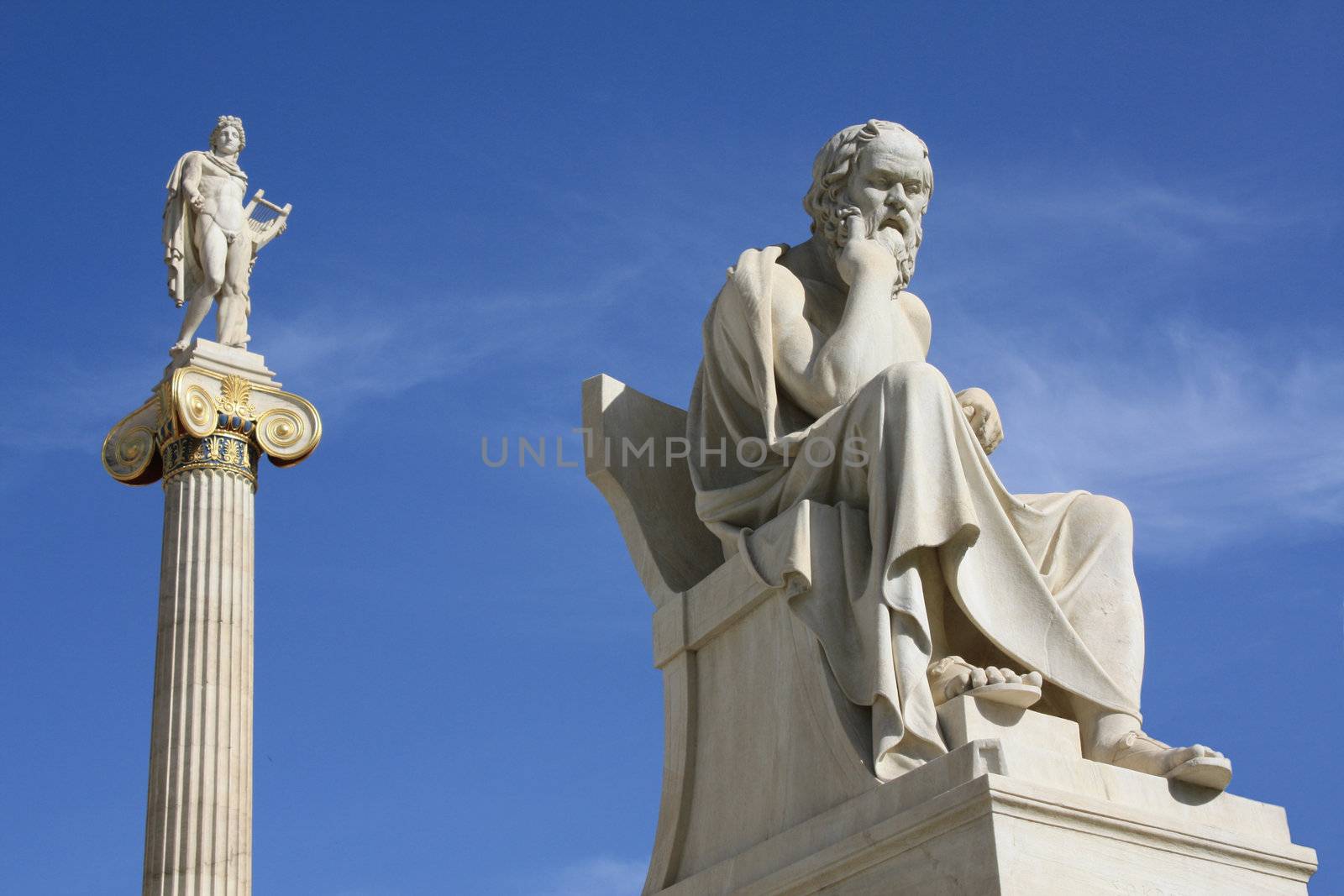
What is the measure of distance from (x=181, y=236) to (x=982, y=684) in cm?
1328

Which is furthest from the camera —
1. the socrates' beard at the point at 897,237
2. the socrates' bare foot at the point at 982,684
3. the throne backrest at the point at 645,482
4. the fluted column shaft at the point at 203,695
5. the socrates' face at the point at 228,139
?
the socrates' face at the point at 228,139

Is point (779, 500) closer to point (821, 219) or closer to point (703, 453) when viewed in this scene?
point (703, 453)

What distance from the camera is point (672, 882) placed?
22.9ft

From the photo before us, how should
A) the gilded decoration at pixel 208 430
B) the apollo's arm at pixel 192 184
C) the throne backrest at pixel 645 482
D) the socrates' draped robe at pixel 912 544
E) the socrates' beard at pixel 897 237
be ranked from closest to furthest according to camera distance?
the socrates' draped robe at pixel 912 544 < the socrates' beard at pixel 897 237 < the throne backrest at pixel 645 482 < the gilded decoration at pixel 208 430 < the apollo's arm at pixel 192 184

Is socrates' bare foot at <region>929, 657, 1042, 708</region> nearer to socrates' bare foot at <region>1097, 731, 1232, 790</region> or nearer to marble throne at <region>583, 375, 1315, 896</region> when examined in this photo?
marble throne at <region>583, 375, 1315, 896</region>

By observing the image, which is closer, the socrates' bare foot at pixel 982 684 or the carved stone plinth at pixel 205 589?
the socrates' bare foot at pixel 982 684

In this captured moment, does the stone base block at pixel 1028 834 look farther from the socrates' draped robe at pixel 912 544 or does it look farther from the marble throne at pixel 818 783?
the socrates' draped robe at pixel 912 544

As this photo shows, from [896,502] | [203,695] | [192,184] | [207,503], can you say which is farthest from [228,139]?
[896,502]

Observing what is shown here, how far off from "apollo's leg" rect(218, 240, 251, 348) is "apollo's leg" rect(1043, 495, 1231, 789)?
11756mm

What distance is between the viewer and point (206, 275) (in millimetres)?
17391

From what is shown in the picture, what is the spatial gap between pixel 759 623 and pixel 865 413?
35.9 inches

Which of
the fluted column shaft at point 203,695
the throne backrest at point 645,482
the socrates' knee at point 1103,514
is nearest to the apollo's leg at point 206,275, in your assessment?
the fluted column shaft at point 203,695

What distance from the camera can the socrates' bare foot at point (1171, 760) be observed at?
5.96 m

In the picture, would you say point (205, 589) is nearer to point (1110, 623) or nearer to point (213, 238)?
point (213, 238)
